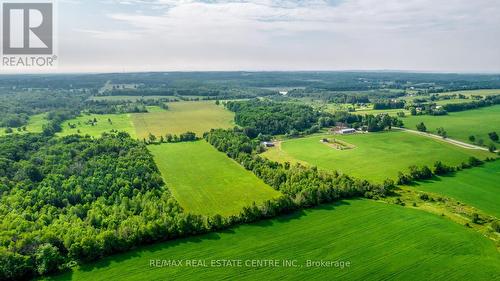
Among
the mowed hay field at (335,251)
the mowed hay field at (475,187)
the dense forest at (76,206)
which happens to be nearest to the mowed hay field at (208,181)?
the dense forest at (76,206)

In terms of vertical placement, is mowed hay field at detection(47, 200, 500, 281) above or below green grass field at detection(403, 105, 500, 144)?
below

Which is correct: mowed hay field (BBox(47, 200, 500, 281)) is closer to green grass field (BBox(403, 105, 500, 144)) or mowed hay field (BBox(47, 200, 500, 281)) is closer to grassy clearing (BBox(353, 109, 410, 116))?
green grass field (BBox(403, 105, 500, 144))

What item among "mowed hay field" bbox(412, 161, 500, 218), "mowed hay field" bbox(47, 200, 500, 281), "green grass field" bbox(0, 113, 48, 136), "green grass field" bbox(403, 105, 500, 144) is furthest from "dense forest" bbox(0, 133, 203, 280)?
"green grass field" bbox(403, 105, 500, 144)

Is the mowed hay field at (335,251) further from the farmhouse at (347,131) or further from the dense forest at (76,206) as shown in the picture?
the farmhouse at (347,131)

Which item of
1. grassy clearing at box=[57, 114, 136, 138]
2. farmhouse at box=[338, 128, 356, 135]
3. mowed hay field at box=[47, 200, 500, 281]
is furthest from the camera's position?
grassy clearing at box=[57, 114, 136, 138]

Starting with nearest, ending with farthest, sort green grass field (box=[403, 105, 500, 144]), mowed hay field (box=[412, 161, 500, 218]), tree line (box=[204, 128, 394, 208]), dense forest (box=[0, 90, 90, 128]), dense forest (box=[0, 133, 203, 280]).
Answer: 1. dense forest (box=[0, 133, 203, 280])
2. tree line (box=[204, 128, 394, 208])
3. mowed hay field (box=[412, 161, 500, 218])
4. green grass field (box=[403, 105, 500, 144])
5. dense forest (box=[0, 90, 90, 128])

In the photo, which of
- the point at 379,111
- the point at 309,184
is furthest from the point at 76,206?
the point at 379,111
